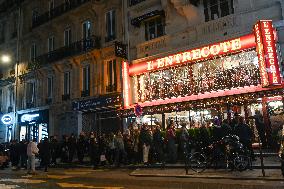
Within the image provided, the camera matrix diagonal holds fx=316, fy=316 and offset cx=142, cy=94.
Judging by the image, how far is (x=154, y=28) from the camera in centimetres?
2083

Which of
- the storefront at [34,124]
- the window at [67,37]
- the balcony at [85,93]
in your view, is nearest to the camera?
the balcony at [85,93]

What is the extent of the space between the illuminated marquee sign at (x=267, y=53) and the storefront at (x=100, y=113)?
9.87 m

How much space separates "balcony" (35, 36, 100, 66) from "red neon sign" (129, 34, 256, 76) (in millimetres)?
4163

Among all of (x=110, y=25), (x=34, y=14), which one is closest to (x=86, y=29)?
(x=110, y=25)

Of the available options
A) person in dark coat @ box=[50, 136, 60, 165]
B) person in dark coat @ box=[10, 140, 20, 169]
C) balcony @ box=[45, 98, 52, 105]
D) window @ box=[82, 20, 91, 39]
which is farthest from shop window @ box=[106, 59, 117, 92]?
person in dark coat @ box=[10, 140, 20, 169]

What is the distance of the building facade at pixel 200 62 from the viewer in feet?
50.1

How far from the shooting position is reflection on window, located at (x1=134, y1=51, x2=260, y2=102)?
15866mm

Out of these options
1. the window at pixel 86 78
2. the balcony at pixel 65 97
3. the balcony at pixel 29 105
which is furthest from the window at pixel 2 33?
the window at pixel 86 78

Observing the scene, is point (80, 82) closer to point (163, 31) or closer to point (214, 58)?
point (163, 31)

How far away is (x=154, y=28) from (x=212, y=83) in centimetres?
611

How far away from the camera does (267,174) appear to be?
10.1 m

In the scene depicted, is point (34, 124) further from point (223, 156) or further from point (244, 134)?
point (244, 134)

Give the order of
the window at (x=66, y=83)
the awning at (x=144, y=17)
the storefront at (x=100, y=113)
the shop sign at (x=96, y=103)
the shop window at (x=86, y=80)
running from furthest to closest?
the window at (x=66, y=83)
the shop window at (x=86, y=80)
the storefront at (x=100, y=113)
the shop sign at (x=96, y=103)
the awning at (x=144, y=17)

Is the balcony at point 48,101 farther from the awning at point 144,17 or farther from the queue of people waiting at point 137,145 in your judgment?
the awning at point 144,17
